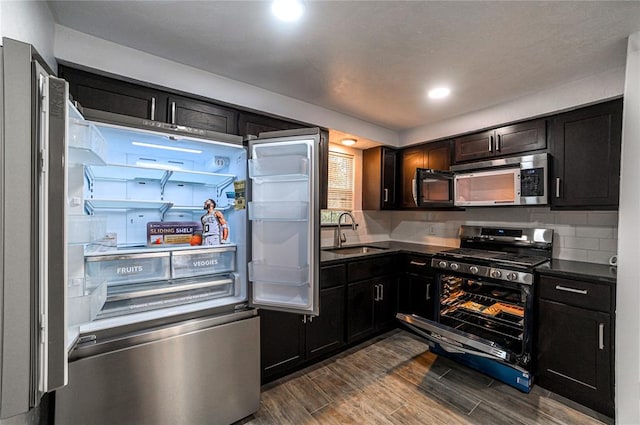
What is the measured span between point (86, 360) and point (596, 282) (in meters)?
3.08

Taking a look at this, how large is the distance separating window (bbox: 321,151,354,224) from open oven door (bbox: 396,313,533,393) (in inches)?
57.7

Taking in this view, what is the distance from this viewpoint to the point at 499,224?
3008mm

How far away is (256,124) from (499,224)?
2730 mm

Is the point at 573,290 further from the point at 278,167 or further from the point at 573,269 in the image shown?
the point at 278,167

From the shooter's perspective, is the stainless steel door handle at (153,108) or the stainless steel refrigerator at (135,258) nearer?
the stainless steel refrigerator at (135,258)

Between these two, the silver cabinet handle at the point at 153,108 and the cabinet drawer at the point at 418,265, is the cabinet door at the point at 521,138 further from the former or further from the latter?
the silver cabinet handle at the point at 153,108

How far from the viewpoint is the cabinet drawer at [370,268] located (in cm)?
271

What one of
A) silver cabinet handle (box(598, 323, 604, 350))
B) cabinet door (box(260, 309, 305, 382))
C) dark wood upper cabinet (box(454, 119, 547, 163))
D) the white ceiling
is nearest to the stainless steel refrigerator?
cabinet door (box(260, 309, 305, 382))

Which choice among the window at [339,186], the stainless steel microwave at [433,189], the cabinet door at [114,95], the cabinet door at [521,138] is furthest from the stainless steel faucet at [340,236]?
the cabinet door at [114,95]

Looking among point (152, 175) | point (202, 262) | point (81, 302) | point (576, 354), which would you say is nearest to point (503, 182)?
point (576, 354)

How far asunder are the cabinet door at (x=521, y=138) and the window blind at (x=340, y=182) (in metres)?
1.67

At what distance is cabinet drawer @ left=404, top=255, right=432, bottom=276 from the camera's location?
2.92 metres

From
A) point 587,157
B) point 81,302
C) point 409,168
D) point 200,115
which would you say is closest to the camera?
point 81,302

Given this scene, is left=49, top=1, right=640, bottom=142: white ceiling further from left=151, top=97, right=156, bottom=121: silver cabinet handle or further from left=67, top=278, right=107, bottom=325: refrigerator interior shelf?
left=67, top=278, right=107, bottom=325: refrigerator interior shelf
